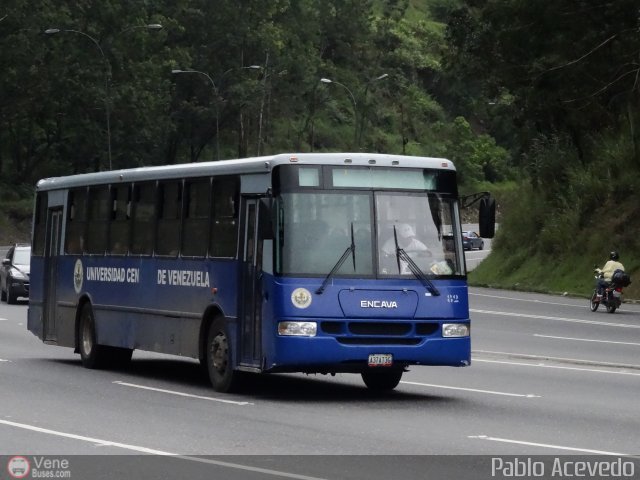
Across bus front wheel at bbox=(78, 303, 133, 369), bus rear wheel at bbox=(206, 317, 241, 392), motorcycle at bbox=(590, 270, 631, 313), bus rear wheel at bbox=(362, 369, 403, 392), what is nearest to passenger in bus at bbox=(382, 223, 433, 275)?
bus rear wheel at bbox=(362, 369, 403, 392)

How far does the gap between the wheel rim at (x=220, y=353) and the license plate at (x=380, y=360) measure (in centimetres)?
183

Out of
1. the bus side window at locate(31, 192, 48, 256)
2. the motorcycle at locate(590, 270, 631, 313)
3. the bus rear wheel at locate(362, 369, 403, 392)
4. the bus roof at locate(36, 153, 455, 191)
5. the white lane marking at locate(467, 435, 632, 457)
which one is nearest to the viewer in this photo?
the white lane marking at locate(467, 435, 632, 457)

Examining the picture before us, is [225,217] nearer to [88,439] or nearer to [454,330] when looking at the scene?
[454,330]

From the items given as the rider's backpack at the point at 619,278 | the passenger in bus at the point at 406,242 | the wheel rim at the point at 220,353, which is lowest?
the wheel rim at the point at 220,353

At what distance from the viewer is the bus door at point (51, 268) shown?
24.3 m

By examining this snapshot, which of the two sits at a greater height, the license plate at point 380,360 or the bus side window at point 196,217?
the bus side window at point 196,217

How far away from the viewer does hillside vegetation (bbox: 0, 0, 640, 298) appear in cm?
4869

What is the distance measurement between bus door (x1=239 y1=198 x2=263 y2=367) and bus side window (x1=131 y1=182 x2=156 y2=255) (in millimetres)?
2929

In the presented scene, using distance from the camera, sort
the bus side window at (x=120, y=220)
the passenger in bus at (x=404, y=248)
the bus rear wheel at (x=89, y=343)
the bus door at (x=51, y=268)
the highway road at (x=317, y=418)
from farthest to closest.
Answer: the bus door at (x=51, y=268) < the bus rear wheel at (x=89, y=343) < the bus side window at (x=120, y=220) < the passenger in bus at (x=404, y=248) < the highway road at (x=317, y=418)

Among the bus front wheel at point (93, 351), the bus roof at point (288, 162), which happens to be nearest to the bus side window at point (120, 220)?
the bus roof at point (288, 162)

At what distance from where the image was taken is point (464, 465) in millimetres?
12070

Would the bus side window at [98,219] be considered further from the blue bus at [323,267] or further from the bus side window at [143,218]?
the blue bus at [323,267]

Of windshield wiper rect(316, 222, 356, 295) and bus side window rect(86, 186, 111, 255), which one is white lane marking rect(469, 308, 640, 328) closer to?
bus side window rect(86, 186, 111, 255)

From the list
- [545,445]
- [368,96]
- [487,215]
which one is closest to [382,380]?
[487,215]
